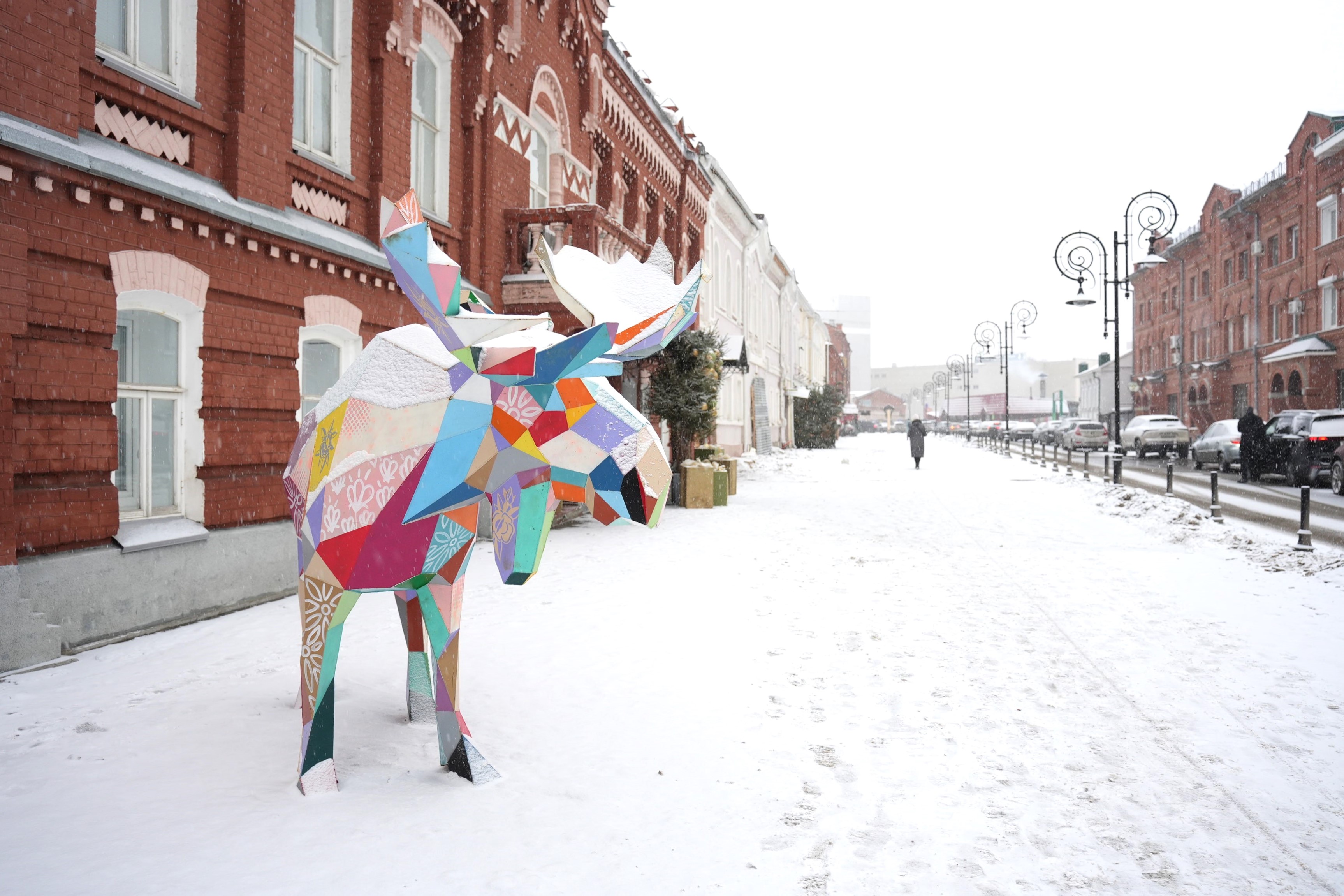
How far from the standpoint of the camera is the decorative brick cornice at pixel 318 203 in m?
8.10

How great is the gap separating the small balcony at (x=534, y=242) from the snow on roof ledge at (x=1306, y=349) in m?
32.2

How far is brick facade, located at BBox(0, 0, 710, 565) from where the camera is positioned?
538cm

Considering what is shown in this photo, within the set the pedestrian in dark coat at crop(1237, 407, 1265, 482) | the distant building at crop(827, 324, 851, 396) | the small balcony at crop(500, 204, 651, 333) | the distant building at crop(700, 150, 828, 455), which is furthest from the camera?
the distant building at crop(827, 324, 851, 396)

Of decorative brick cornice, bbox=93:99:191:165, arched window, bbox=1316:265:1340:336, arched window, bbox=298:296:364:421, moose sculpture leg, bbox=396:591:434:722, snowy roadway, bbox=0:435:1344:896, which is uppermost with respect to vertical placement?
arched window, bbox=1316:265:1340:336

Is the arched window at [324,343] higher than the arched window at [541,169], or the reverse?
the arched window at [541,169]

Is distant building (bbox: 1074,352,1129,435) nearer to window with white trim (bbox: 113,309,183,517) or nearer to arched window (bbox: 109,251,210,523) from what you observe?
arched window (bbox: 109,251,210,523)

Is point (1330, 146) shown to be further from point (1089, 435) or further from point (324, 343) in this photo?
point (324, 343)

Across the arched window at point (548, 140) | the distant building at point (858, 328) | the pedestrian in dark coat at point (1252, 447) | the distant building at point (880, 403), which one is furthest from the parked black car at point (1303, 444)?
the distant building at point (858, 328)

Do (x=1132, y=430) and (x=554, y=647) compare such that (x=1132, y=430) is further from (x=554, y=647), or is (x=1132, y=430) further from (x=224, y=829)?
(x=224, y=829)

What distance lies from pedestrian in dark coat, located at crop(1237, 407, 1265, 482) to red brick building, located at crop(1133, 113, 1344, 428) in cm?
1544

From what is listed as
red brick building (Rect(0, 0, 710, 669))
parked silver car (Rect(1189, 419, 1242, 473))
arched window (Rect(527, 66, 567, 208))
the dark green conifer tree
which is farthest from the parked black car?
arched window (Rect(527, 66, 567, 208))

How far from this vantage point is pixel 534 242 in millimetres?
11344

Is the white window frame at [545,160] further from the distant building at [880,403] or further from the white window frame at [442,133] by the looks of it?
the distant building at [880,403]

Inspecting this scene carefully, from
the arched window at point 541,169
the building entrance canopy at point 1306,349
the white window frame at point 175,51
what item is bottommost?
the white window frame at point 175,51
